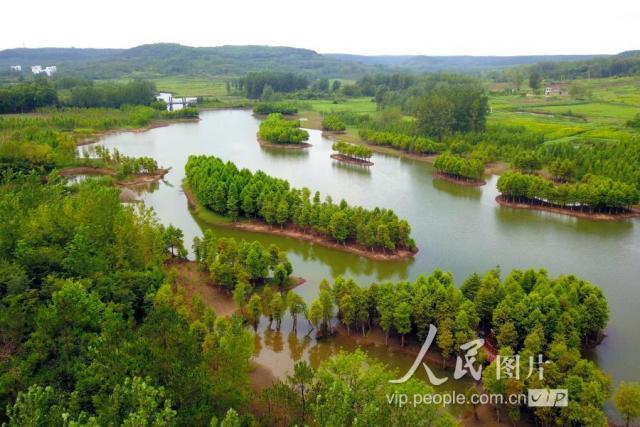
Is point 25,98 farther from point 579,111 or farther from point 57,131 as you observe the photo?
point 579,111

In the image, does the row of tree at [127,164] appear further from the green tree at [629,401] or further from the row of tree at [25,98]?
the green tree at [629,401]

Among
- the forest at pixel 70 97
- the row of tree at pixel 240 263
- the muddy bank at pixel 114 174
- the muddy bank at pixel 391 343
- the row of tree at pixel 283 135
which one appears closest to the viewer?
the muddy bank at pixel 391 343

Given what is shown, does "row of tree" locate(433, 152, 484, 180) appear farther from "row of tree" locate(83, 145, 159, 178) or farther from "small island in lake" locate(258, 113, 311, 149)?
A: "row of tree" locate(83, 145, 159, 178)

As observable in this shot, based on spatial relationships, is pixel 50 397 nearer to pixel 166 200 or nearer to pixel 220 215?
pixel 220 215

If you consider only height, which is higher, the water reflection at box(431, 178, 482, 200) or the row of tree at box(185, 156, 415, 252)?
the row of tree at box(185, 156, 415, 252)

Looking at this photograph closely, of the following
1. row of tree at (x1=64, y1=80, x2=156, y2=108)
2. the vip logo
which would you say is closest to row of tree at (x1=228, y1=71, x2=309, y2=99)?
row of tree at (x1=64, y1=80, x2=156, y2=108)

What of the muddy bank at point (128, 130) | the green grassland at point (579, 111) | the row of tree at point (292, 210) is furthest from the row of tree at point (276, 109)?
the row of tree at point (292, 210)
